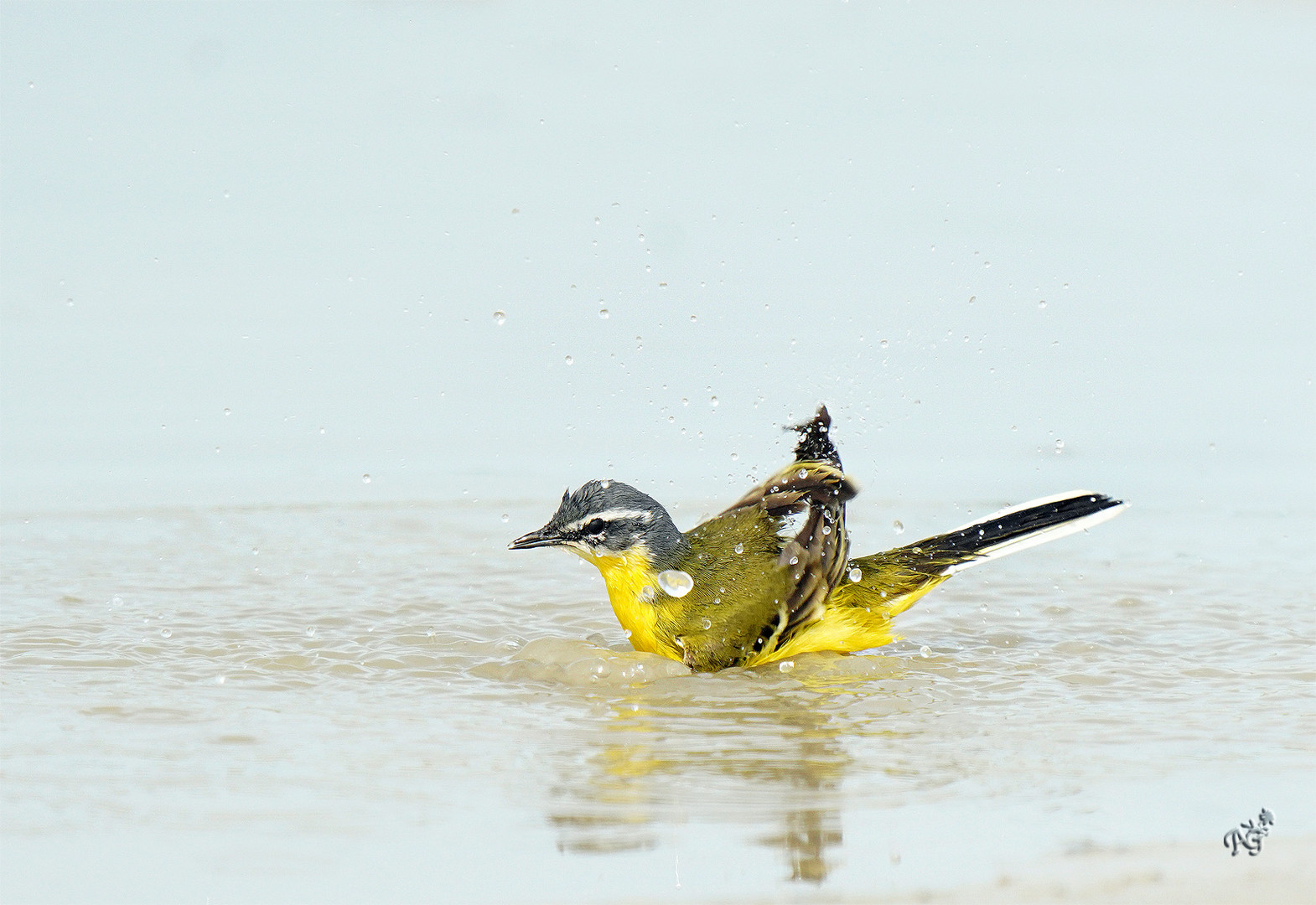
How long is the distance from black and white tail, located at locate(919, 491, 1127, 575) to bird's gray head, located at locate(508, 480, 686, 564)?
6.11 feet

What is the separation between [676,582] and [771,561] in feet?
2.01

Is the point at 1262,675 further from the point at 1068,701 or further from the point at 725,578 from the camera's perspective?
the point at 725,578

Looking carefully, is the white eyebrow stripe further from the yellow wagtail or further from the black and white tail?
the black and white tail

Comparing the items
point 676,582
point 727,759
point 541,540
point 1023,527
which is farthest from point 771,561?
point 727,759

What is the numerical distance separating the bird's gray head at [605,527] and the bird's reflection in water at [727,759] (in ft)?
2.84

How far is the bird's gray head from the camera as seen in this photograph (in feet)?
29.2

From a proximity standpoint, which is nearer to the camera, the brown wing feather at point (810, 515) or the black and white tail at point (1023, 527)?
the brown wing feather at point (810, 515)

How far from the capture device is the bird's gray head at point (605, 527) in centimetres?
889

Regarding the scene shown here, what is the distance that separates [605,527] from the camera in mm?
8906

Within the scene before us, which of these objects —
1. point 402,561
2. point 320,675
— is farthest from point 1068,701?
point 402,561

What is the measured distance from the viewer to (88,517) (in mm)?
12812
